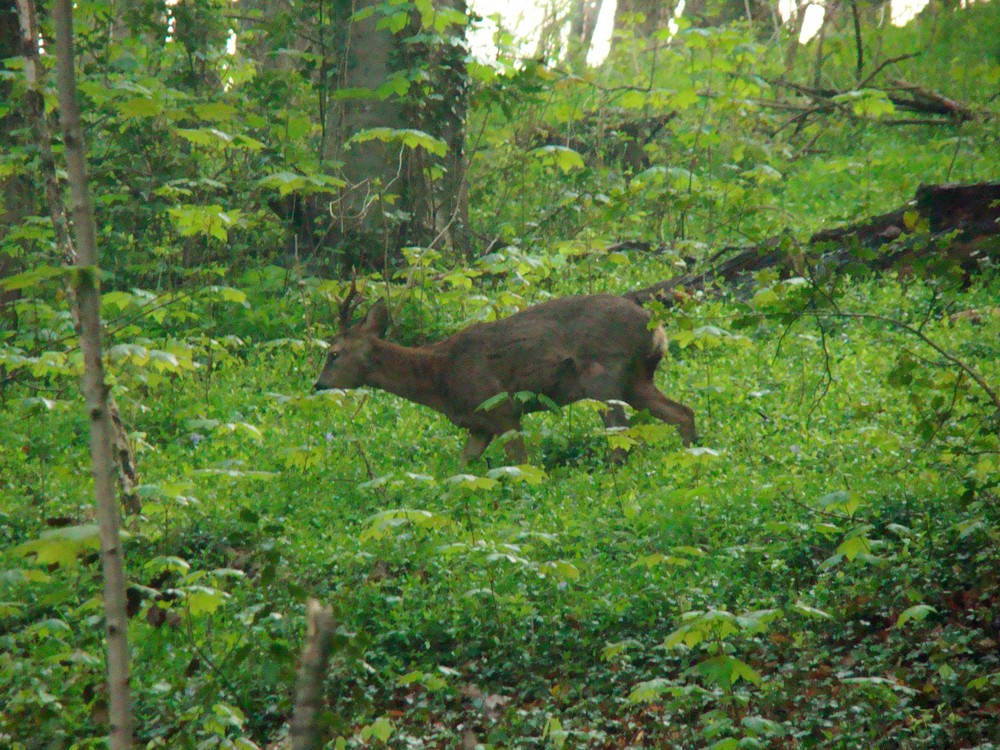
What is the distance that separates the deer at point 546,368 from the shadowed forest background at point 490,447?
0.29 meters

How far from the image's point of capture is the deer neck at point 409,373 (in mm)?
9445

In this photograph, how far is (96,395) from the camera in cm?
276

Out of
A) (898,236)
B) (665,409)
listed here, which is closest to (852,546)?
(665,409)

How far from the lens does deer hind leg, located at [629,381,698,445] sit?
8.80 metres

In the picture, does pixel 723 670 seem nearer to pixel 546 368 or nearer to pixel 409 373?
pixel 546 368

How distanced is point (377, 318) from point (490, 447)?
2161 mm

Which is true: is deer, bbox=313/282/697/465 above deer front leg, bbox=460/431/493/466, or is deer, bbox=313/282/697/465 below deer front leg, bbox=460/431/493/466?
above

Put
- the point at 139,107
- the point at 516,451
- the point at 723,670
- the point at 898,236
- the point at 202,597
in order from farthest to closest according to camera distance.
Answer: the point at 898,236 < the point at 516,451 < the point at 202,597 < the point at 723,670 < the point at 139,107

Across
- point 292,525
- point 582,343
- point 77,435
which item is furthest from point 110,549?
point 77,435

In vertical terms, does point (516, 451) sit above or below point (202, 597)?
below

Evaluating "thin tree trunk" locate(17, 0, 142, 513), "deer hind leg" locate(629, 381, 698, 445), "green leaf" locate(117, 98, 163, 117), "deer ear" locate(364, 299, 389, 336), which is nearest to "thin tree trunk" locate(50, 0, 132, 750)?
"green leaf" locate(117, 98, 163, 117)

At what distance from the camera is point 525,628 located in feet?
18.4

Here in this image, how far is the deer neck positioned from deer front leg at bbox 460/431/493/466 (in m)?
0.48

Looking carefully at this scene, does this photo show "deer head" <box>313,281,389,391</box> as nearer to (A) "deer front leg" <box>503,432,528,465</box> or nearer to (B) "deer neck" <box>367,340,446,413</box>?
A: (B) "deer neck" <box>367,340,446,413</box>
